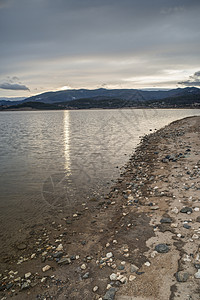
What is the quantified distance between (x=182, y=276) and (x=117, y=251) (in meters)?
2.38

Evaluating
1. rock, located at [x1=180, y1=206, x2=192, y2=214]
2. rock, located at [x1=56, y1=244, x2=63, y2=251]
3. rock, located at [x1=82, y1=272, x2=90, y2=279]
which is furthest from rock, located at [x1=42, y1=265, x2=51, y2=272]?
rock, located at [x1=180, y1=206, x2=192, y2=214]

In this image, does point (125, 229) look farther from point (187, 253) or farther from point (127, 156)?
point (127, 156)

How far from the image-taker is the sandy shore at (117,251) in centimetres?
528

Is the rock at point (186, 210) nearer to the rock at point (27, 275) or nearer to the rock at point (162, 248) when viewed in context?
the rock at point (162, 248)

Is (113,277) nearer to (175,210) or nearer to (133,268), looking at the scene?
(133,268)

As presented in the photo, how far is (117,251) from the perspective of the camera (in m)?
6.86

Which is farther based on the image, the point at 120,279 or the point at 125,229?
the point at 125,229

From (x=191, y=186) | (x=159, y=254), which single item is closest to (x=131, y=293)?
(x=159, y=254)

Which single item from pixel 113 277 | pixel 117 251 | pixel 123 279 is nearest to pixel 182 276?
pixel 123 279

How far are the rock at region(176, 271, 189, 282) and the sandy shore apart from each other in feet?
0.09

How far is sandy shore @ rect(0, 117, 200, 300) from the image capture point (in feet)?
17.3

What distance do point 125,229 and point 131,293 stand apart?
3306 mm

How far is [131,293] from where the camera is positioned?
502 centimetres

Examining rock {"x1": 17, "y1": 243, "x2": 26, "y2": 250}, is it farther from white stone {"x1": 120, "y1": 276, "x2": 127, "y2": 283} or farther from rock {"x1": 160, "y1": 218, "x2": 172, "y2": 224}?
rock {"x1": 160, "y1": 218, "x2": 172, "y2": 224}
